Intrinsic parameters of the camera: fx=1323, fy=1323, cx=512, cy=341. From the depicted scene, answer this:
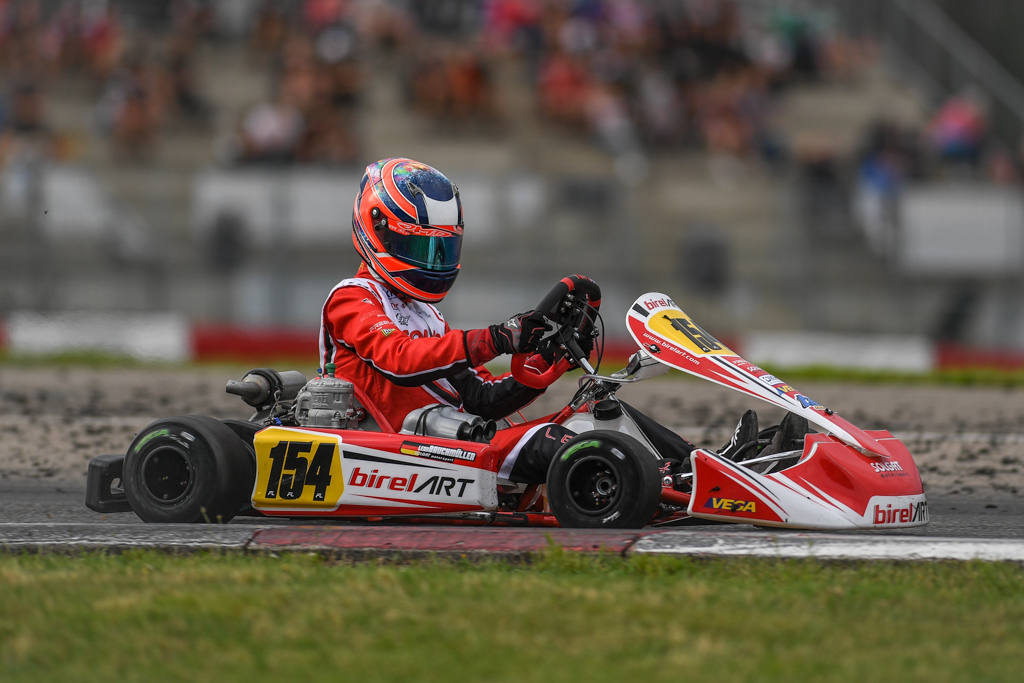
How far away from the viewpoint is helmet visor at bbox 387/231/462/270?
4.75m

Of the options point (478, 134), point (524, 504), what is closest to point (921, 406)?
point (524, 504)

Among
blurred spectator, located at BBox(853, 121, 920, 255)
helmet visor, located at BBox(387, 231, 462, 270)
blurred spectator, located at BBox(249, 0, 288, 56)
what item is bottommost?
helmet visor, located at BBox(387, 231, 462, 270)

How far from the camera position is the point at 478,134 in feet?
48.7

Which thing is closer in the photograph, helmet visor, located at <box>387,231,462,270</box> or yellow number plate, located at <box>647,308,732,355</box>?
yellow number plate, located at <box>647,308,732,355</box>

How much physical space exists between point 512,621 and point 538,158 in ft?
39.6

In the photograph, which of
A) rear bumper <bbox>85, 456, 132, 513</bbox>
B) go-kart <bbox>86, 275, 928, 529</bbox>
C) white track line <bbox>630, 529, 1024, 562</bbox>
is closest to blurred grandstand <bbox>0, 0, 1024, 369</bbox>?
rear bumper <bbox>85, 456, 132, 513</bbox>

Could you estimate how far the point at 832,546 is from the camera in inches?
151

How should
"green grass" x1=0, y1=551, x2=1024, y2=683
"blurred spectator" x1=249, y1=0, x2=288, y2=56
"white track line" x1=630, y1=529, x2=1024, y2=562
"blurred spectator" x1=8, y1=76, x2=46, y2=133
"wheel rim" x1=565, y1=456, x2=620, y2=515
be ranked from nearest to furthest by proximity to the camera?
"green grass" x1=0, y1=551, x2=1024, y2=683 → "white track line" x1=630, y1=529, x2=1024, y2=562 → "wheel rim" x1=565, y1=456, x2=620, y2=515 → "blurred spectator" x1=8, y1=76, x2=46, y2=133 → "blurred spectator" x1=249, y1=0, x2=288, y2=56

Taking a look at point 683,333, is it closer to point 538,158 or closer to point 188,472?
point 188,472

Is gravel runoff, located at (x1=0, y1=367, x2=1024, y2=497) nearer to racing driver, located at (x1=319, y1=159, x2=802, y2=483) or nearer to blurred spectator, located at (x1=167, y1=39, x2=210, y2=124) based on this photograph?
racing driver, located at (x1=319, y1=159, x2=802, y2=483)

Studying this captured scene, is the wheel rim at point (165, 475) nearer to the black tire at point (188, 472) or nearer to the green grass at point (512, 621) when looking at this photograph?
the black tire at point (188, 472)

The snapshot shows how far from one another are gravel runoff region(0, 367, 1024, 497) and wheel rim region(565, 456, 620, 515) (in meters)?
2.14

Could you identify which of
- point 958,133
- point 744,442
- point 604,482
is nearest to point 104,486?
point 604,482

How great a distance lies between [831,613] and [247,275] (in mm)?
9089
